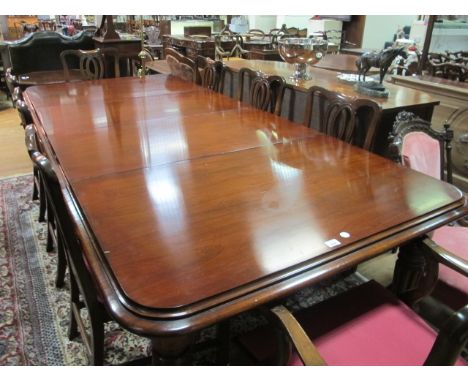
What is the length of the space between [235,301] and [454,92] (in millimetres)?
2835

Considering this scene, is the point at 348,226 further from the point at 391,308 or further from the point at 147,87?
the point at 147,87

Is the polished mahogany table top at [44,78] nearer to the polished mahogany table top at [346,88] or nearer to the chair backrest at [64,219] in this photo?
the polished mahogany table top at [346,88]

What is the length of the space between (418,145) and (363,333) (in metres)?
0.96

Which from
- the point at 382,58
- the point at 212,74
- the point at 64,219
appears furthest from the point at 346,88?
the point at 64,219

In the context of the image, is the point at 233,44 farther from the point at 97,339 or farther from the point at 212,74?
the point at 97,339

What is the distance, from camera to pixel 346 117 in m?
1.87

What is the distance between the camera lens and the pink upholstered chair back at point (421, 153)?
5.24ft

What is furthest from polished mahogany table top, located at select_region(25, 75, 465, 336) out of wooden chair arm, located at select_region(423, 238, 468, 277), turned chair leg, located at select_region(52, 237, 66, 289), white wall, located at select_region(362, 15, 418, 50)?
white wall, located at select_region(362, 15, 418, 50)

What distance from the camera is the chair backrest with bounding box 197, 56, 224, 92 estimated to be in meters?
3.01

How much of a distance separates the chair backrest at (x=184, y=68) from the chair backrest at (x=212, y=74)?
0.35 ft

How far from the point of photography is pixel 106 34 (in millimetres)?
4418
